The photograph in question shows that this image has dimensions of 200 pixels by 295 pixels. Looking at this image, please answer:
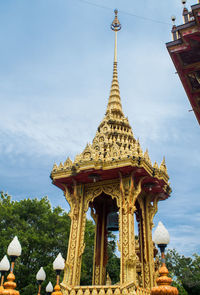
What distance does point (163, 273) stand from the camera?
6.09 m

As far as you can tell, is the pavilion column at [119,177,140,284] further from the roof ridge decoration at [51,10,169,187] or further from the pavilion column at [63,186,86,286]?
the pavilion column at [63,186,86,286]

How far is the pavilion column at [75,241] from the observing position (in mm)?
11773

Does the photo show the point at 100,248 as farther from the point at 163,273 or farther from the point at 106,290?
the point at 163,273

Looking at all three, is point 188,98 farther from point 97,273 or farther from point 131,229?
point 97,273

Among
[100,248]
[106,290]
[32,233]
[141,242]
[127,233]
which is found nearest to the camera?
[106,290]

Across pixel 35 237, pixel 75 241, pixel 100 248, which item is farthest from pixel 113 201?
pixel 35 237

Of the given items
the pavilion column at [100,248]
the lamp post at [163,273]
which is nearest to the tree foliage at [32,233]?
the pavilion column at [100,248]

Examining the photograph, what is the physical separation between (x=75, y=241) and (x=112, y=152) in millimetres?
3929

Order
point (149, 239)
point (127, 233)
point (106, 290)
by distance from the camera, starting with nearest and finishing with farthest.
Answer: point (106, 290), point (127, 233), point (149, 239)

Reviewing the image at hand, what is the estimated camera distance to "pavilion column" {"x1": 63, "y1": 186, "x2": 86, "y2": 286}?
1177cm

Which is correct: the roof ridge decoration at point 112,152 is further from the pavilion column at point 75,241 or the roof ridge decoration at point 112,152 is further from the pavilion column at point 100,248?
the pavilion column at point 100,248

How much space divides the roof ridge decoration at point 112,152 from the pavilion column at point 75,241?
1257 millimetres

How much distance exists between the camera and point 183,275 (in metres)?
36.0

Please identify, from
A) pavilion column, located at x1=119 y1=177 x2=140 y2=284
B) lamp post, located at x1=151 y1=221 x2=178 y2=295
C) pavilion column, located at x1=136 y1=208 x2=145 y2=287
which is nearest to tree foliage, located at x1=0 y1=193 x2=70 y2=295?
pavilion column, located at x1=136 y1=208 x2=145 y2=287
